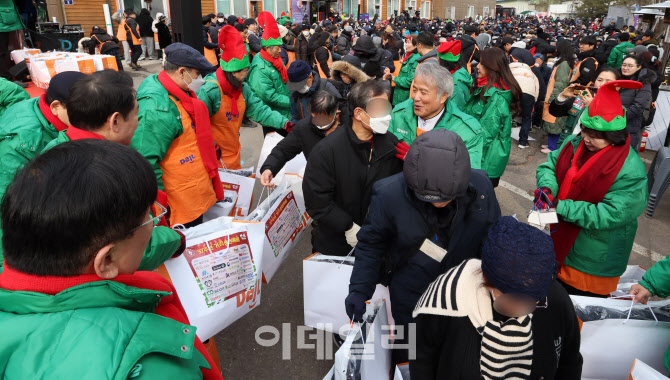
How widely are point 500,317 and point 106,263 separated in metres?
1.35

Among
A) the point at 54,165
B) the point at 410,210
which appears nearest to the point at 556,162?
the point at 410,210

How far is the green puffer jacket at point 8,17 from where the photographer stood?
6.63m

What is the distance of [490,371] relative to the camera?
5.28 ft

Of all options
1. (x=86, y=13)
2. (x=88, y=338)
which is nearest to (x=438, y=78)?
(x=88, y=338)

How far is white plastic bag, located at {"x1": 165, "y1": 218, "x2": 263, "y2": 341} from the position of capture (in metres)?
2.39

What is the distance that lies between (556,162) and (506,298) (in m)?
2.06

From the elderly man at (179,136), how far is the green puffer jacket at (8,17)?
17.6 feet

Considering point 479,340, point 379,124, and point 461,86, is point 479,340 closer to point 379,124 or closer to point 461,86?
point 379,124

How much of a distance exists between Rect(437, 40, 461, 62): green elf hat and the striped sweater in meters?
4.46

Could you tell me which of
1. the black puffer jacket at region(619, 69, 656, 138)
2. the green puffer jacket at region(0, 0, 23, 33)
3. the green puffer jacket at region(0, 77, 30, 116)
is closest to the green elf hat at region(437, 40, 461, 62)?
the black puffer jacket at region(619, 69, 656, 138)

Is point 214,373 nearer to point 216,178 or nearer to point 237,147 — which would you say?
point 216,178

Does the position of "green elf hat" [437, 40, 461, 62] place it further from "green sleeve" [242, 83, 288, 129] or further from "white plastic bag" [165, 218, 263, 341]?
"white plastic bag" [165, 218, 263, 341]

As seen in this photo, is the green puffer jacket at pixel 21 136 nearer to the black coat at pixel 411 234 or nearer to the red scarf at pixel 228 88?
the red scarf at pixel 228 88

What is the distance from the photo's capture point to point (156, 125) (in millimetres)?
2975
